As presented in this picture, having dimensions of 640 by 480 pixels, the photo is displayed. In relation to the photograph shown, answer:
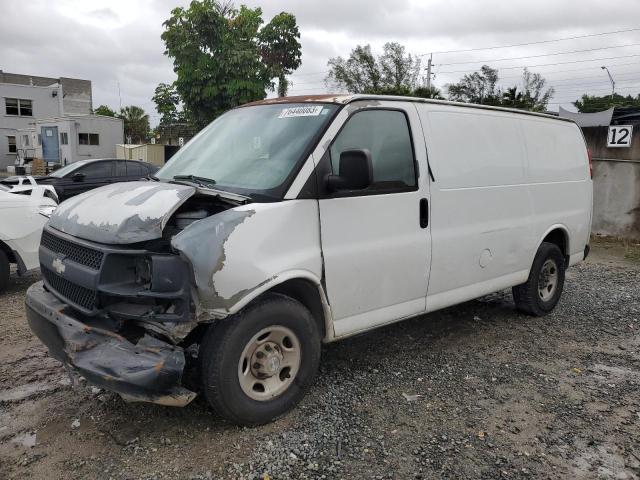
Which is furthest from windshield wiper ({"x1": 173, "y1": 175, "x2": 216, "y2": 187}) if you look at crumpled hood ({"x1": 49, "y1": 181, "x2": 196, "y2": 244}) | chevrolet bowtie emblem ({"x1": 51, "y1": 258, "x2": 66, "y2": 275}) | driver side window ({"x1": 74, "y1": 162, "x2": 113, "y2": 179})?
driver side window ({"x1": 74, "y1": 162, "x2": 113, "y2": 179})

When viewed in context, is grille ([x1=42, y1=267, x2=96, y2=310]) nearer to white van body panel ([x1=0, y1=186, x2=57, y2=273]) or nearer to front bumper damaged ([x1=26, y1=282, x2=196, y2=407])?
front bumper damaged ([x1=26, y1=282, x2=196, y2=407])

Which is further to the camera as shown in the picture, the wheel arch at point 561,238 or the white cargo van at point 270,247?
the wheel arch at point 561,238

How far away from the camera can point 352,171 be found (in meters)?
3.32

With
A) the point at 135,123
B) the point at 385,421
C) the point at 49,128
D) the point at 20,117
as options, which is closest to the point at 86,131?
the point at 49,128

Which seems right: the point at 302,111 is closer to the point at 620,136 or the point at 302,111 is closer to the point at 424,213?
the point at 424,213

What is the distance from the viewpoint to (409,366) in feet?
14.1

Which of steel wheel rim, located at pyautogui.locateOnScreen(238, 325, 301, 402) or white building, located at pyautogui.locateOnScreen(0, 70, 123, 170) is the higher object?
white building, located at pyautogui.locateOnScreen(0, 70, 123, 170)

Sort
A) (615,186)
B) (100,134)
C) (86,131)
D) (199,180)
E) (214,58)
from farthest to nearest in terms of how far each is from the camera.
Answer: (100,134) → (86,131) → (214,58) → (615,186) → (199,180)

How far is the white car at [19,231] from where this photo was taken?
5938mm

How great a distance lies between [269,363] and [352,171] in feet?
4.23

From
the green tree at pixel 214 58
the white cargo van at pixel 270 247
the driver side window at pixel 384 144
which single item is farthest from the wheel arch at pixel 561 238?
the green tree at pixel 214 58

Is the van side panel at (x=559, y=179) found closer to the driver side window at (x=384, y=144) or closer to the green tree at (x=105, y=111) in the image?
the driver side window at (x=384, y=144)

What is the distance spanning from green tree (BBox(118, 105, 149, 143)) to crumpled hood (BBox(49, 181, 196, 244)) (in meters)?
55.2

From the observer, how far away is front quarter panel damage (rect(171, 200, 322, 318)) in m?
2.83
